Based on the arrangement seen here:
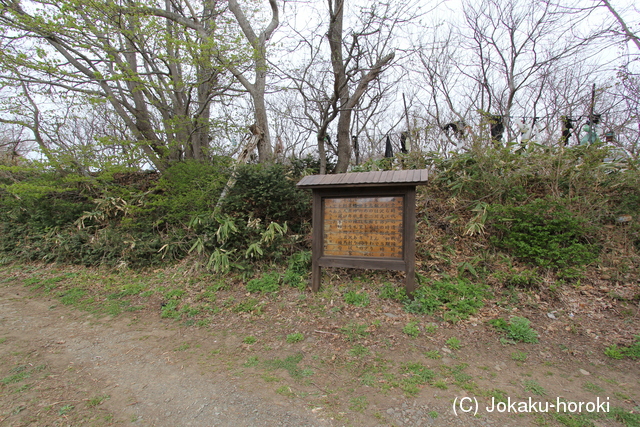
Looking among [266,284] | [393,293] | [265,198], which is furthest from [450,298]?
[265,198]

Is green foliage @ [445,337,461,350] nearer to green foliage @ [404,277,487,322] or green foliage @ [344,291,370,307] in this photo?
green foliage @ [404,277,487,322]

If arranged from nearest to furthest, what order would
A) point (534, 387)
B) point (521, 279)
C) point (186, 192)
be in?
1. point (534, 387)
2. point (521, 279)
3. point (186, 192)

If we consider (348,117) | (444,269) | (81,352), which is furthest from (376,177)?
(81,352)

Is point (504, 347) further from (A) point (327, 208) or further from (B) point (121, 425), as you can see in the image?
(B) point (121, 425)

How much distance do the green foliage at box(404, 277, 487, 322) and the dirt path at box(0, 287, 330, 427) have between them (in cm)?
230

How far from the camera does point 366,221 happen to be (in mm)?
4496

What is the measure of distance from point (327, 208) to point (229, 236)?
230 centimetres

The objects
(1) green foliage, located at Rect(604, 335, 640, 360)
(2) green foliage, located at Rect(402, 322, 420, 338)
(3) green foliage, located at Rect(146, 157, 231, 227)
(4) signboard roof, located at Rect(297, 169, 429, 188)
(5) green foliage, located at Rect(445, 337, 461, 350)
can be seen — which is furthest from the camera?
(3) green foliage, located at Rect(146, 157, 231, 227)

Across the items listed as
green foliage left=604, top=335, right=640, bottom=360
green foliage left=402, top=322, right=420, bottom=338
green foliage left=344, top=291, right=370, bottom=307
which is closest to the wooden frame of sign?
green foliage left=344, top=291, right=370, bottom=307

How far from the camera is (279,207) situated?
6.12 metres

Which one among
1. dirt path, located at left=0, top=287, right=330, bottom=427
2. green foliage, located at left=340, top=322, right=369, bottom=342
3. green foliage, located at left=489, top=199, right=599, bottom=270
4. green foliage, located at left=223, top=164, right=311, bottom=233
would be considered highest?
green foliage, located at left=223, top=164, right=311, bottom=233

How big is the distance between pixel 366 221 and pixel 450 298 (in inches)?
64.8

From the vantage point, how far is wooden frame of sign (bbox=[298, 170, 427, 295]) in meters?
4.23

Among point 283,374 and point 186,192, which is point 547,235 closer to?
point 283,374
